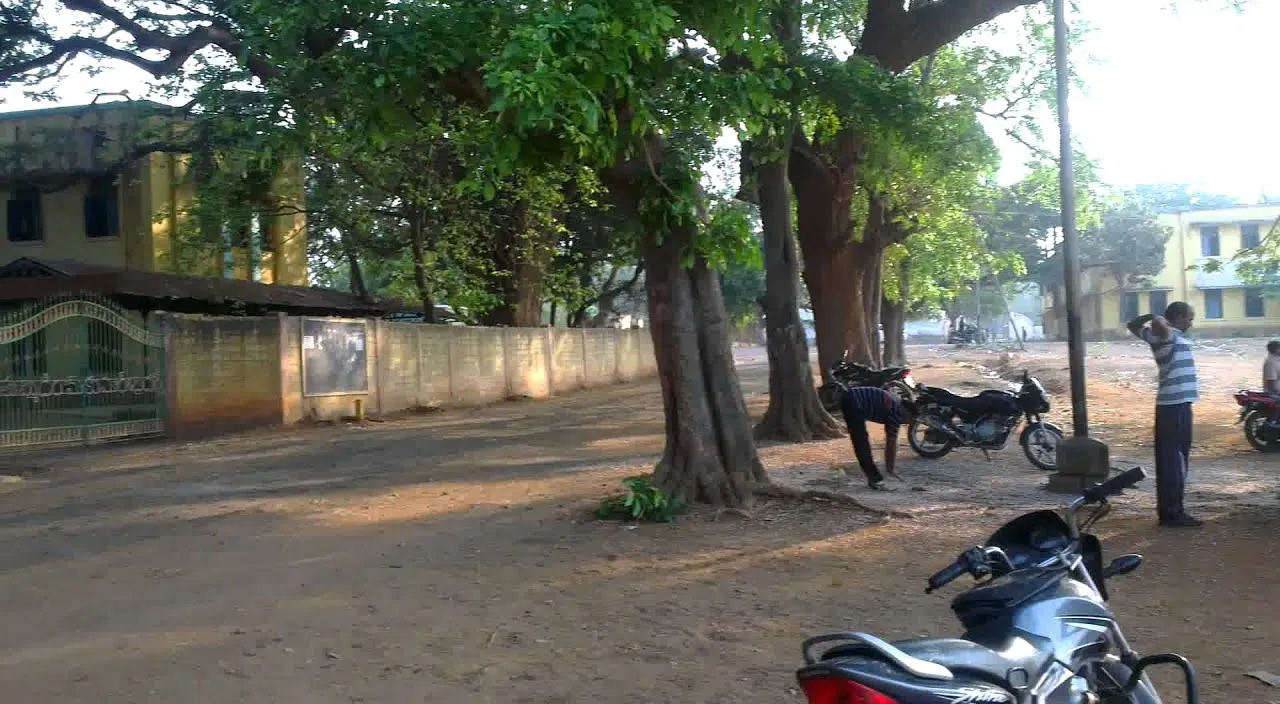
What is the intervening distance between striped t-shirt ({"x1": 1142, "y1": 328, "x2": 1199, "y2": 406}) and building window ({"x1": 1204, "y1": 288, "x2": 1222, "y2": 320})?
51632 mm

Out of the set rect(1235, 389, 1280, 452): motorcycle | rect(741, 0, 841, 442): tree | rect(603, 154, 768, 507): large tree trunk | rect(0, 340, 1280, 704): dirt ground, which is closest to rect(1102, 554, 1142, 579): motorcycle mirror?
rect(0, 340, 1280, 704): dirt ground

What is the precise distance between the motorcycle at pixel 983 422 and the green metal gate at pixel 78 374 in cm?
1138

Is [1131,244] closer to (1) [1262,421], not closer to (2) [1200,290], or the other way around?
(2) [1200,290]

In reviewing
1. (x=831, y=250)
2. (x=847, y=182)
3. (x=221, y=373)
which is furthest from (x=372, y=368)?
(x=847, y=182)

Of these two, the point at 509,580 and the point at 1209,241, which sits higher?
the point at 1209,241

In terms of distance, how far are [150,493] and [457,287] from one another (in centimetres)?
1168

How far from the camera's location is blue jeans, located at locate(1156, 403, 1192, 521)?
793 cm

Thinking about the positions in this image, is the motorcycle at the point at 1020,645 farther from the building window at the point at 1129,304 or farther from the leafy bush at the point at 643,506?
the building window at the point at 1129,304

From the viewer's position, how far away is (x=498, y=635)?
571 centimetres

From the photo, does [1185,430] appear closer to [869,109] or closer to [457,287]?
[869,109]

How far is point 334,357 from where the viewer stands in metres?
19.3

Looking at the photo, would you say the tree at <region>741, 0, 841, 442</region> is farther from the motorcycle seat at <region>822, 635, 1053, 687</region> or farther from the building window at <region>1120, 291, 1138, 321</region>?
the building window at <region>1120, 291, 1138, 321</region>

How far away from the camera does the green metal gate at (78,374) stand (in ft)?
47.8

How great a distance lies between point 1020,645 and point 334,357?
57.8 ft
